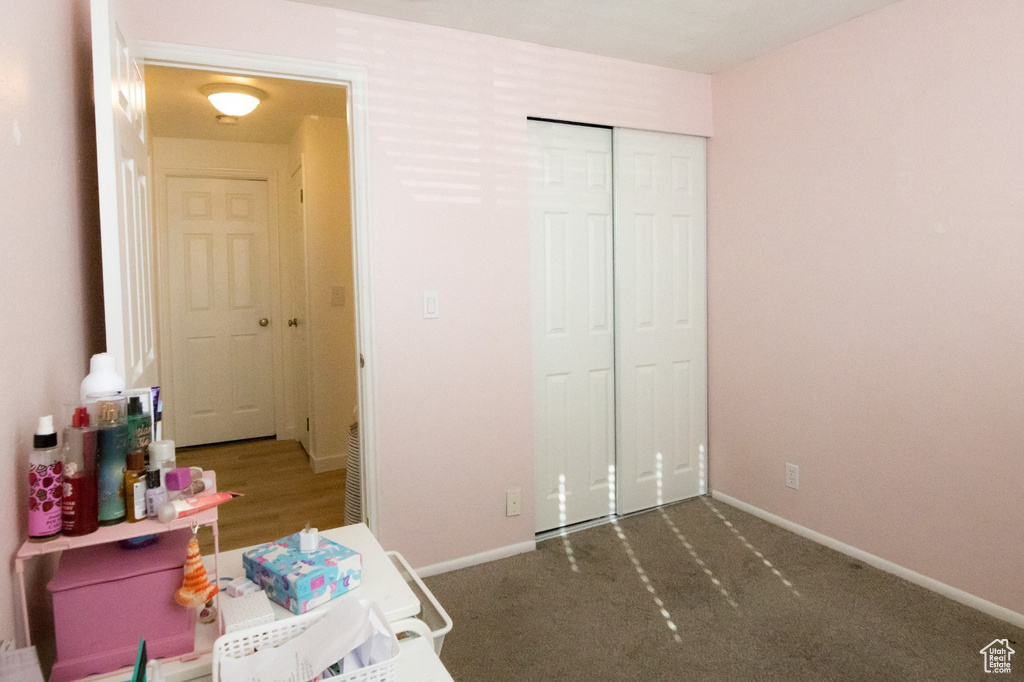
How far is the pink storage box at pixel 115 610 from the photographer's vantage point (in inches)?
40.8

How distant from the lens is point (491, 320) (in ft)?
9.66

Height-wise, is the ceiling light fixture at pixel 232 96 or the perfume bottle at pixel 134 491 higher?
the ceiling light fixture at pixel 232 96

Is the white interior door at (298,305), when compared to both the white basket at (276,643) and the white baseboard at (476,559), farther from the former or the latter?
the white basket at (276,643)

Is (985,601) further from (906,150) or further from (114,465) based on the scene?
(114,465)

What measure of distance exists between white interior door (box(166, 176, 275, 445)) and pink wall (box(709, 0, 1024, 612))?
3.47m

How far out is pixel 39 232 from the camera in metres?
1.22

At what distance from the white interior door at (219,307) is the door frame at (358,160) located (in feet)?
9.33

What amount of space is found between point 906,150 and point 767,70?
2.79 ft

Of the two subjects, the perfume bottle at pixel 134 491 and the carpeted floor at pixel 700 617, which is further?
the carpeted floor at pixel 700 617

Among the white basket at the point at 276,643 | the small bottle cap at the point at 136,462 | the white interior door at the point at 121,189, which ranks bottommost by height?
the white basket at the point at 276,643

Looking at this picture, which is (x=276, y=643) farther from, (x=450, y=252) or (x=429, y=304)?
Result: (x=450, y=252)

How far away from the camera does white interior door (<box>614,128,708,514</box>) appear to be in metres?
3.38
